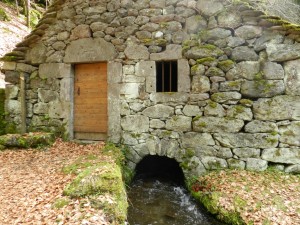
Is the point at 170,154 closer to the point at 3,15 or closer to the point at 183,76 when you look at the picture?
the point at 183,76

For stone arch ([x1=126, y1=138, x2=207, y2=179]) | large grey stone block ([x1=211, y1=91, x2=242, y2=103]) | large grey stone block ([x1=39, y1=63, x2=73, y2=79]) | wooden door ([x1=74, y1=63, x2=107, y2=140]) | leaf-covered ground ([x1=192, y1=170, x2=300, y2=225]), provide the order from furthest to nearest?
large grey stone block ([x1=39, y1=63, x2=73, y2=79]) → wooden door ([x1=74, y1=63, x2=107, y2=140]) → stone arch ([x1=126, y1=138, x2=207, y2=179]) → large grey stone block ([x1=211, y1=91, x2=242, y2=103]) → leaf-covered ground ([x1=192, y1=170, x2=300, y2=225])

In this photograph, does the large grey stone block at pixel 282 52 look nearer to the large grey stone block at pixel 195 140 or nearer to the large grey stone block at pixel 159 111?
the large grey stone block at pixel 195 140

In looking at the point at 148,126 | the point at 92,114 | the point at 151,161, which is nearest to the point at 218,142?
the point at 148,126

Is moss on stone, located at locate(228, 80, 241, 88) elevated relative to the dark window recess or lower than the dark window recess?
lower

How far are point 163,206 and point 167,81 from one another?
3.26 metres

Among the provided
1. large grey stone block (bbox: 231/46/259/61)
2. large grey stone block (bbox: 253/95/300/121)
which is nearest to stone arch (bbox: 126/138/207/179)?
large grey stone block (bbox: 253/95/300/121)

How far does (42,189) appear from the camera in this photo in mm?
3887

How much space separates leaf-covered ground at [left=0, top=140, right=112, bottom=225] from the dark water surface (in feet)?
3.72

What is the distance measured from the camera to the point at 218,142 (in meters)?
5.28

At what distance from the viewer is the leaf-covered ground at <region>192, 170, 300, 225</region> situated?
379 centimetres

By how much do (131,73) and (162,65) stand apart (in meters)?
0.80

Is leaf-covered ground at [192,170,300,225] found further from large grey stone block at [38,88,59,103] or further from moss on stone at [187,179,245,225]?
large grey stone block at [38,88,59,103]

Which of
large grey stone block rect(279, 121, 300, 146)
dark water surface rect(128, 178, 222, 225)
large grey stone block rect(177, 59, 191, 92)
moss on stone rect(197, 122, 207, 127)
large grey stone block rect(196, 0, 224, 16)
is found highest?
large grey stone block rect(196, 0, 224, 16)

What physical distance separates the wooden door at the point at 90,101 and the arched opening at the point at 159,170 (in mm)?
1451
